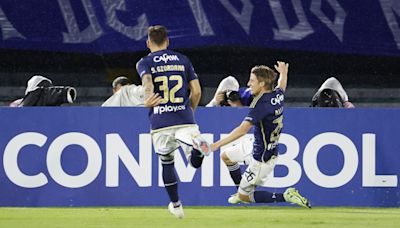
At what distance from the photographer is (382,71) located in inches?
693

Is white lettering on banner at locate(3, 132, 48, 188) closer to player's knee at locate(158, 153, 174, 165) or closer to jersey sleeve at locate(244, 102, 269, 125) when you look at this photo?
player's knee at locate(158, 153, 174, 165)

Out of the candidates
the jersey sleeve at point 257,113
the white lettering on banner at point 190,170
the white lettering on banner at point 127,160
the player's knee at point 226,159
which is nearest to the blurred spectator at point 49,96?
the white lettering on banner at point 127,160


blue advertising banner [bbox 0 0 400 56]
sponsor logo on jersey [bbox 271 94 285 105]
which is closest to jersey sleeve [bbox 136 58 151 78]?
sponsor logo on jersey [bbox 271 94 285 105]

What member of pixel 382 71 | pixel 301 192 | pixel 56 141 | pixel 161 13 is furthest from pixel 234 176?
pixel 382 71

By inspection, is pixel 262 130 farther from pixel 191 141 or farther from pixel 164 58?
pixel 164 58

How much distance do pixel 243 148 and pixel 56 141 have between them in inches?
88.8

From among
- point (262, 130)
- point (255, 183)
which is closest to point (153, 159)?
point (255, 183)

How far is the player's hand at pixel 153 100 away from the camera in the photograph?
10.2 meters

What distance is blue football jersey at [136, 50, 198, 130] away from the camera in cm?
1031

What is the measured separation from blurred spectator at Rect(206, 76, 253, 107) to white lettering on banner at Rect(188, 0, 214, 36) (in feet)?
6.58

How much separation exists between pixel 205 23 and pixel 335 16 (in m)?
1.92

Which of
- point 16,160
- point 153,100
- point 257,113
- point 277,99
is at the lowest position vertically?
point 16,160

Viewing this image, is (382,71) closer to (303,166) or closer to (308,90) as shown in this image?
(308,90)

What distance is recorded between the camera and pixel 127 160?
42.5 feet
